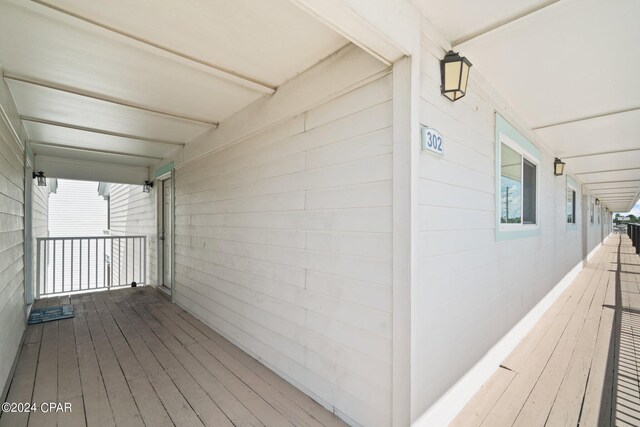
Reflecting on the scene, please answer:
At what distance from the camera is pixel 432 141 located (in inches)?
67.0

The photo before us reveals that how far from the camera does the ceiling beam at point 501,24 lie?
158cm

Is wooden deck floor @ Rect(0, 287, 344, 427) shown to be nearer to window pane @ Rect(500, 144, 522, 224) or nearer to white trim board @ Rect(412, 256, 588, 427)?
white trim board @ Rect(412, 256, 588, 427)

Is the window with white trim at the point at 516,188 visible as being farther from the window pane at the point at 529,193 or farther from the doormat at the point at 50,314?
the doormat at the point at 50,314

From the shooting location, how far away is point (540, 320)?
3.70 metres

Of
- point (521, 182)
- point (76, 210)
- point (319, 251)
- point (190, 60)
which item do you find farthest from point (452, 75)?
point (76, 210)

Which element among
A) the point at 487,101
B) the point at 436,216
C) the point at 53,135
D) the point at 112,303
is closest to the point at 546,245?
the point at 487,101

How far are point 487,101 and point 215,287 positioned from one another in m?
3.46

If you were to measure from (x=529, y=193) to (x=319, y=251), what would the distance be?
3.03 m

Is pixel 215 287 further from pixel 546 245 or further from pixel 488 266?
pixel 546 245

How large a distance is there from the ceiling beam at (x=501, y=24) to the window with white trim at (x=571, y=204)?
5.67 metres

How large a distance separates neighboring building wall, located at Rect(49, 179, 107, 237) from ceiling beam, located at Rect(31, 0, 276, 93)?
994 centimetres

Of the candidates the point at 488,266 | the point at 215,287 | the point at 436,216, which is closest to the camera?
the point at 436,216

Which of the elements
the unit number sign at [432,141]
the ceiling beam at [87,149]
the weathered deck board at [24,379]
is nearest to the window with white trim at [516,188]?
the unit number sign at [432,141]

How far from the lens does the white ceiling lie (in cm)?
167
